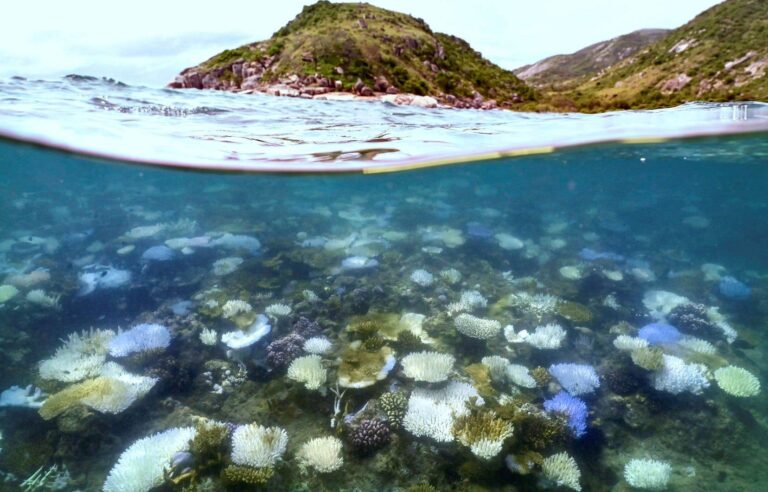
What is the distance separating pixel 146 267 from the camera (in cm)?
1062

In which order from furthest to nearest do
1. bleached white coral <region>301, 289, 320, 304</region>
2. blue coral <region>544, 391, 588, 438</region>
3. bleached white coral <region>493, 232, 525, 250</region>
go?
1. bleached white coral <region>493, 232, 525, 250</region>
2. bleached white coral <region>301, 289, 320, 304</region>
3. blue coral <region>544, 391, 588, 438</region>

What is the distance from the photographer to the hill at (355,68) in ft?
163

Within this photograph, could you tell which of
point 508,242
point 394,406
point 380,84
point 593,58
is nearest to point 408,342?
point 394,406

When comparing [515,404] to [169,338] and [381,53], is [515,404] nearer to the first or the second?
[169,338]

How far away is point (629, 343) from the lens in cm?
760

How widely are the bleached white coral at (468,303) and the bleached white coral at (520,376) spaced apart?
2.12 meters

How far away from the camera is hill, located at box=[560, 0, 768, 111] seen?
164 ft

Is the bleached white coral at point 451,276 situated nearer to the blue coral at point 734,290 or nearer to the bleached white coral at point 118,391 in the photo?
the bleached white coral at point 118,391

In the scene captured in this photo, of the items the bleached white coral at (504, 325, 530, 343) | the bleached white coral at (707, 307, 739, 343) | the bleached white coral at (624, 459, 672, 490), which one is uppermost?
the bleached white coral at (504, 325, 530, 343)

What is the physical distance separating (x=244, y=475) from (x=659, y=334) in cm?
824

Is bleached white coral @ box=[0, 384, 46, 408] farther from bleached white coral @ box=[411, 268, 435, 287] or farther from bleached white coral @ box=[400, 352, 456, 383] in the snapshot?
bleached white coral @ box=[411, 268, 435, 287]

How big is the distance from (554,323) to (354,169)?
23.4 ft

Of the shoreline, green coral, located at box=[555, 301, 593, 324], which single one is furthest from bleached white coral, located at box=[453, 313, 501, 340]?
the shoreline

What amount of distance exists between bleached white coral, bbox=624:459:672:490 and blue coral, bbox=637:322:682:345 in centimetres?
321
